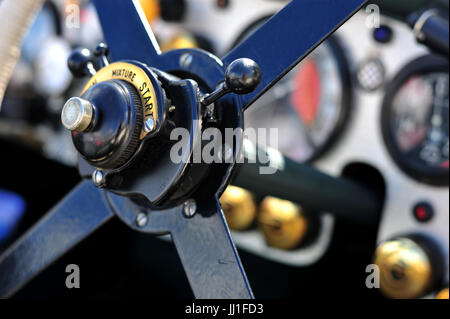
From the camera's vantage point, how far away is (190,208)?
2.25 ft

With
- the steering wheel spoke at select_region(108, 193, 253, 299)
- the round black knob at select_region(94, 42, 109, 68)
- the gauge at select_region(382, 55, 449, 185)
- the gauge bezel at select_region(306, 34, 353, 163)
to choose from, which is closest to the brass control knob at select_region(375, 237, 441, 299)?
the gauge at select_region(382, 55, 449, 185)

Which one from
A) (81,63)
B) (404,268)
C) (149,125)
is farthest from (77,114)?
(404,268)

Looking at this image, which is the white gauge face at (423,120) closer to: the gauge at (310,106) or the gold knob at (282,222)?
the gauge at (310,106)

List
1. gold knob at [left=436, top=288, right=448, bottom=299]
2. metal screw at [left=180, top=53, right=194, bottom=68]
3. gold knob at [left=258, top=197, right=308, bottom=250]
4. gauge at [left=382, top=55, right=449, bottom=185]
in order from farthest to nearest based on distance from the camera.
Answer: gold knob at [left=258, top=197, right=308, bottom=250]
gauge at [left=382, top=55, right=449, bottom=185]
gold knob at [left=436, top=288, right=448, bottom=299]
metal screw at [left=180, top=53, right=194, bottom=68]

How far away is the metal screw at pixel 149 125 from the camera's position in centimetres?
63

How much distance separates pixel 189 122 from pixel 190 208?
0.35ft

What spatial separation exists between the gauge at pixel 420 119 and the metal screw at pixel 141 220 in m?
0.62

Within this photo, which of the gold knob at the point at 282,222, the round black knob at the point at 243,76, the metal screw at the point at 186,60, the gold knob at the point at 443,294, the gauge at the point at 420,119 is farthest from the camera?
the gold knob at the point at 282,222

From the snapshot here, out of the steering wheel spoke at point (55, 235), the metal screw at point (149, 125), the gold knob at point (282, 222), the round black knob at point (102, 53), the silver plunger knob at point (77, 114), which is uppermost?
the round black knob at point (102, 53)

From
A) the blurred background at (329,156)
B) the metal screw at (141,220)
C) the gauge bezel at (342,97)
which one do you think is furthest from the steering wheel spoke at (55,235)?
the gauge bezel at (342,97)

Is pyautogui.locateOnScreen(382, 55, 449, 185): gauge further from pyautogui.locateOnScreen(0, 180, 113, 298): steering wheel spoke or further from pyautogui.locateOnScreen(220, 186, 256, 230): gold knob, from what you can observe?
pyautogui.locateOnScreen(0, 180, 113, 298): steering wheel spoke

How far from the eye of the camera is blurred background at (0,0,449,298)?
1.14m

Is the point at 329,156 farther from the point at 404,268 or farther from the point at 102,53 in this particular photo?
the point at 102,53

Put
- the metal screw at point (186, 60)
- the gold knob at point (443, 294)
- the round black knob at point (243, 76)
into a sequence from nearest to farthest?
the round black knob at point (243, 76)
the metal screw at point (186, 60)
the gold knob at point (443, 294)
